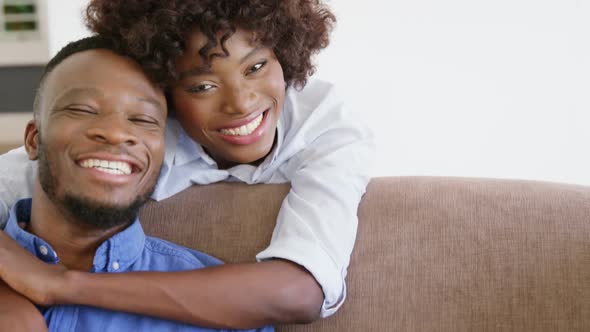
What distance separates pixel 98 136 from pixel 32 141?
0.62ft

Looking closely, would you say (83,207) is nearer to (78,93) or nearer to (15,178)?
(78,93)

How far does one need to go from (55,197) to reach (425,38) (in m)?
1.77

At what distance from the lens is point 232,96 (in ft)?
4.68

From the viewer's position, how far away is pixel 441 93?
8.97 ft

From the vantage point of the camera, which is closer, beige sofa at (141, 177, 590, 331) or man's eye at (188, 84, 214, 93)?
beige sofa at (141, 177, 590, 331)

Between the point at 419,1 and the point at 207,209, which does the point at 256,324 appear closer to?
the point at 207,209

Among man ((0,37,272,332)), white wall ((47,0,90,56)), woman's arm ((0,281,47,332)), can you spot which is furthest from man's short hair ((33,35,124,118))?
white wall ((47,0,90,56))

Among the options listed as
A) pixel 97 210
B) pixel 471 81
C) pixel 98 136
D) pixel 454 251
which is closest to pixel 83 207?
pixel 97 210

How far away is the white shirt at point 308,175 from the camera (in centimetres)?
130

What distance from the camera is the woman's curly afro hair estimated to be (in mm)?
1406

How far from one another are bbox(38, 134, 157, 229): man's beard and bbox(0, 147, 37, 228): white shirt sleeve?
21cm

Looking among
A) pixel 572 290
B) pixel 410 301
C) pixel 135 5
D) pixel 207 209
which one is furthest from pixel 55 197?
pixel 572 290

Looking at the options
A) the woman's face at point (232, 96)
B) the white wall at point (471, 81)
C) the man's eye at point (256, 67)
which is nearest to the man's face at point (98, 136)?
the woman's face at point (232, 96)

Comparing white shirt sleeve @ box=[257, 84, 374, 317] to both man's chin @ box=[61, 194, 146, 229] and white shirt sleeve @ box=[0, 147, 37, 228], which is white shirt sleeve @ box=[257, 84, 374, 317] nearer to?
man's chin @ box=[61, 194, 146, 229]
